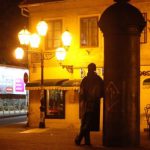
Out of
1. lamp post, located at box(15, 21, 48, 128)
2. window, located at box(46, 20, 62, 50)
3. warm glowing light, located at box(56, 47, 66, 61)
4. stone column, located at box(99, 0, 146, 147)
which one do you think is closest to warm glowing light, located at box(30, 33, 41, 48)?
lamp post, located at box(15, 21, 48, 128)

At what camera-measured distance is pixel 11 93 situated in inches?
1454

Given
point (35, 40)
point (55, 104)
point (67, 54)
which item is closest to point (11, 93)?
point (55, 104)

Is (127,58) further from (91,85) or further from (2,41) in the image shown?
(2,41)

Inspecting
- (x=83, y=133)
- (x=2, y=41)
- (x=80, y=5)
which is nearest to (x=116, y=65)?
(x=83, y=133)

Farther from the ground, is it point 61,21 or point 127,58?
point 61,21

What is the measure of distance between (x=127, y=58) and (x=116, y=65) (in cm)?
30

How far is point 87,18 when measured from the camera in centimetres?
2236

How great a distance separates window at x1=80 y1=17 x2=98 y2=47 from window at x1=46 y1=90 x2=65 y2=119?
2.67 metres

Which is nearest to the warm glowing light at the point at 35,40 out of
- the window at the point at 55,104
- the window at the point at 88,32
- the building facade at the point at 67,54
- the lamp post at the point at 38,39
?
the lamp post at the point at 38,39

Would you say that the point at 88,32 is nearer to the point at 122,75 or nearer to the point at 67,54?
the point at 67,54

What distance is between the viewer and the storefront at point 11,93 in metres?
35.8

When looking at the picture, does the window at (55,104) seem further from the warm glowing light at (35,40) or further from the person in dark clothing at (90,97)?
the person in dark clothing at (90,97)

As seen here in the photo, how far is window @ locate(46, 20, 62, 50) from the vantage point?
23.1 m

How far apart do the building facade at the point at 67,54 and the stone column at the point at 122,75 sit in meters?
9.86
